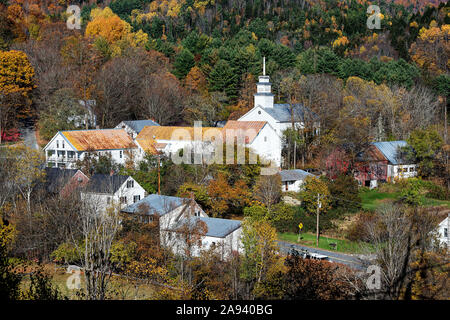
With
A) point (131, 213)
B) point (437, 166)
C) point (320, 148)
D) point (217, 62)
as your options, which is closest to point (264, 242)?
point (131, 213)

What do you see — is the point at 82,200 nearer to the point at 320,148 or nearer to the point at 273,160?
the point at 273,160

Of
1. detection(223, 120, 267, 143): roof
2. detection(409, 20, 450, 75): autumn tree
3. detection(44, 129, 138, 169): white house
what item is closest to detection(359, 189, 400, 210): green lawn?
detection(223, 120, 267, 143): roof

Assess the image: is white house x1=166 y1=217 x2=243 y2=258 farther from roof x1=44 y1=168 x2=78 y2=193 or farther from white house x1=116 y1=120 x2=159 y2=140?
white house x1=116 y1=120 x2=159 y2=140

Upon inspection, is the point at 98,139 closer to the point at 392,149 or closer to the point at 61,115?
the point at 61,115

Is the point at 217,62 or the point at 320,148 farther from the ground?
the point at 217,62

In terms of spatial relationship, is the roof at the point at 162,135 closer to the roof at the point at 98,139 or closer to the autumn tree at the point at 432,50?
the roof at the point at 98,139

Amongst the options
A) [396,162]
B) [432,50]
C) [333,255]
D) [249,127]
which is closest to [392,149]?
[396,162]
